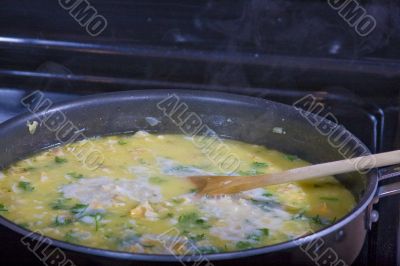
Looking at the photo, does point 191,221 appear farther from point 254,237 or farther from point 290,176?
point 290,176

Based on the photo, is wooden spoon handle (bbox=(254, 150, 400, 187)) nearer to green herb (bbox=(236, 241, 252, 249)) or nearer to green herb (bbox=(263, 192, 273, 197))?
green herb (bbox=(263, 192, 273, 197))

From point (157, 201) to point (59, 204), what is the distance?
26 centimetres

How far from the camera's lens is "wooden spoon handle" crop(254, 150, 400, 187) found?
1632 millimetres

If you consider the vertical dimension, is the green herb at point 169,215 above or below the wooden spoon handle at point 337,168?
below

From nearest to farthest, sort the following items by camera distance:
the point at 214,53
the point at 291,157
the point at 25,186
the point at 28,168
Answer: the point at 25,186
the point at 28,168
the point at 291,157
the point at 214,53

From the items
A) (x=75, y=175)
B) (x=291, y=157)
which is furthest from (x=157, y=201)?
(x=291, y=157)

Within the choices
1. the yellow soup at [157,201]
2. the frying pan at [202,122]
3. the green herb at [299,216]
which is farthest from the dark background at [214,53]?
the green herb at [299,216]

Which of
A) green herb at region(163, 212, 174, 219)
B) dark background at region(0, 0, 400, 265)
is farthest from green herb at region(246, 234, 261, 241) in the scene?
dark background at region(0, 0, 400, 265)


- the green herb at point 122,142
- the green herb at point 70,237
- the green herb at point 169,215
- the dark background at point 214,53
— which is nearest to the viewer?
the green herb at point 70,237

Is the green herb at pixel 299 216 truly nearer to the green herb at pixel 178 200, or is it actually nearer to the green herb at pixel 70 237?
the green herb at pixel 178 200

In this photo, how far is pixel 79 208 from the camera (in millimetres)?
1728

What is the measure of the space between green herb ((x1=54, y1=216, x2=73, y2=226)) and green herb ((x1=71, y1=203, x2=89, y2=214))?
1.6 inches

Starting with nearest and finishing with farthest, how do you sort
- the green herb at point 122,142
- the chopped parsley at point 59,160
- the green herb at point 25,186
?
the green herb at point 25,186, the chopped parsley at point 59,160, the green herb at point 122,142

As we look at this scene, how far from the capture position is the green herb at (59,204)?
1736mm
